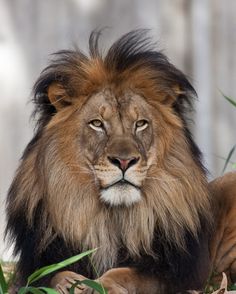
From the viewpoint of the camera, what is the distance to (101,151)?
17.5 feet

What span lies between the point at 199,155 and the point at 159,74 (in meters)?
0.39

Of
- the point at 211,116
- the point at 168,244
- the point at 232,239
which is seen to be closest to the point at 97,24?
the point at 211,116

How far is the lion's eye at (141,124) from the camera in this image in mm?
5418

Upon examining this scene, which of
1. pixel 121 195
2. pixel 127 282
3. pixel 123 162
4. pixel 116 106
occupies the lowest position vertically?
pixel 127 282

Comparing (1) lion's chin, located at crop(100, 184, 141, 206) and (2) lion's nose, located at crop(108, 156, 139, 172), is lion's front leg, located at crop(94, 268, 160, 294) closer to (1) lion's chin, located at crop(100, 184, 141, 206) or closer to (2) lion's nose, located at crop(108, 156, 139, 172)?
(1) lion's chin, located at crop(100, 184, 141, 206)

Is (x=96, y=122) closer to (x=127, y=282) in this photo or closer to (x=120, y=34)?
(x=127, y=282)

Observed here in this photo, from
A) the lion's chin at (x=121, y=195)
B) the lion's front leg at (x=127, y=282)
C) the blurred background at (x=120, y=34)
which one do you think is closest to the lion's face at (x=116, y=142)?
the lion's chin at (x=121, y=195)

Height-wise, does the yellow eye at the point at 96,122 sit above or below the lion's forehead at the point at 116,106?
below

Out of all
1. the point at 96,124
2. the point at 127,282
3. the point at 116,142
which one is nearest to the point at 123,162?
the point at 116,142

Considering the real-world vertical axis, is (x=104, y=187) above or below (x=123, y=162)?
below

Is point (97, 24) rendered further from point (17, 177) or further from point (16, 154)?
Answer: point (17, 177)

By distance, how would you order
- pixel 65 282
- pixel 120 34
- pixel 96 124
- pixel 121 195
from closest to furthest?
1. pixel 65 282
2. pixel 121 195
3. pixel 96 124
4. pixel 120 34

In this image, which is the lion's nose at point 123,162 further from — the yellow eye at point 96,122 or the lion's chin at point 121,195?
the yellow eye at point 96,122

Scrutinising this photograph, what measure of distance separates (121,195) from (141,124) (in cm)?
34
